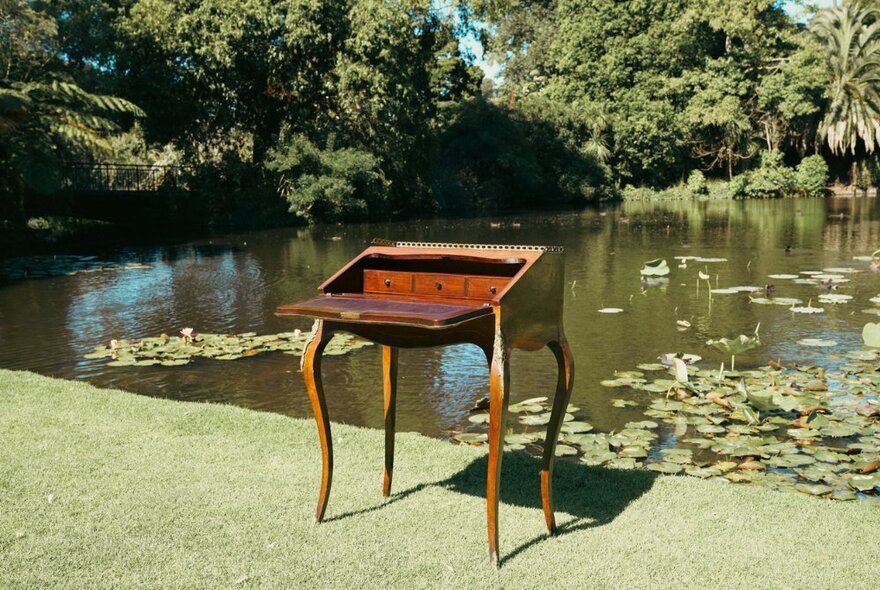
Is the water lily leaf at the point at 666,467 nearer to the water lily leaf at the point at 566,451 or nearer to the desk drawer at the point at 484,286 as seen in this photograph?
the water lily leaf at the point at 566,451

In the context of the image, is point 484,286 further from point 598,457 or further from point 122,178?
point 122,178

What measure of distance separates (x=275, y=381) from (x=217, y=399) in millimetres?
691

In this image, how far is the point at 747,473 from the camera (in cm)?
495

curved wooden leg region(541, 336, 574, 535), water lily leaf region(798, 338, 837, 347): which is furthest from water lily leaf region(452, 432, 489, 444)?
water lily leaf region(798, 338, 837, 347)

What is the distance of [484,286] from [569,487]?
4.07ft

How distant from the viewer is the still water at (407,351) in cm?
745

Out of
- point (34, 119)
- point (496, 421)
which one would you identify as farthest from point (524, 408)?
point (34, 119)

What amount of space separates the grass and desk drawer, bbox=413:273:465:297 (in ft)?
3.28

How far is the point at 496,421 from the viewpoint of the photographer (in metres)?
3.33

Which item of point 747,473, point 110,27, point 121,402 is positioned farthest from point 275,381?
point 110,27

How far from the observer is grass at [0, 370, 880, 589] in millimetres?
3258

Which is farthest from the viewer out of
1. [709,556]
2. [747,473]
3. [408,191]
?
[408,191]

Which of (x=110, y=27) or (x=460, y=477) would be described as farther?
(x=110, y=27)

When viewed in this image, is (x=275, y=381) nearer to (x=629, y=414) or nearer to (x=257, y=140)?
(x=629, y=414)
